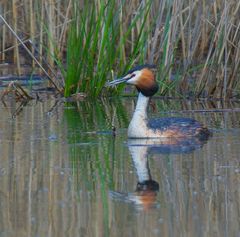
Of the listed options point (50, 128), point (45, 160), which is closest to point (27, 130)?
point (50, 128)

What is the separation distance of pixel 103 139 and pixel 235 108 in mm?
2516

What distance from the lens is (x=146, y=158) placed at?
7426 mm

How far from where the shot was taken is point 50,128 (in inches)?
361

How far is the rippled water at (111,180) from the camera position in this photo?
526 centimetres

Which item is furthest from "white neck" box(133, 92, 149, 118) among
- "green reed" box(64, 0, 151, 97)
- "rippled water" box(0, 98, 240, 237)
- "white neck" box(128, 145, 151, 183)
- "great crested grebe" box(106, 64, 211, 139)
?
"green reed" box(64, 0, 151, 97)

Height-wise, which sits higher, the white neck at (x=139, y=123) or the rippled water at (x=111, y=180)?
the white neck at (x=139, y=123)

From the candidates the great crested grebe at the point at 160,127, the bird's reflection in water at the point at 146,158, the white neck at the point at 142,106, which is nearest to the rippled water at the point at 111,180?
the bird's reflection in water at the point at 146,158

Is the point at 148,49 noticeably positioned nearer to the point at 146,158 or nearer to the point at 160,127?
the point at 160,127

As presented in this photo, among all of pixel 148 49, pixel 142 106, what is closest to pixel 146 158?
pixel 142 106

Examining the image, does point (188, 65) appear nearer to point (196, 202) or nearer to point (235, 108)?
point (235, 108)

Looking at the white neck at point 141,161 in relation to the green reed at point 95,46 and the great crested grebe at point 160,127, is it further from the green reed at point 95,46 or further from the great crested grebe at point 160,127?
the green reed at point 95,46

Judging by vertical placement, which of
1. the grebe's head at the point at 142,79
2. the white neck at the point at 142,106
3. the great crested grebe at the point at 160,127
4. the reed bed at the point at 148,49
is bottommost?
the great crested grebe at the point at 160,127

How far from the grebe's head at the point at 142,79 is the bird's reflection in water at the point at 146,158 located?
22.7 inches

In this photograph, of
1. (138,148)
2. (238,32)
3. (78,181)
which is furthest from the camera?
(238,32)
